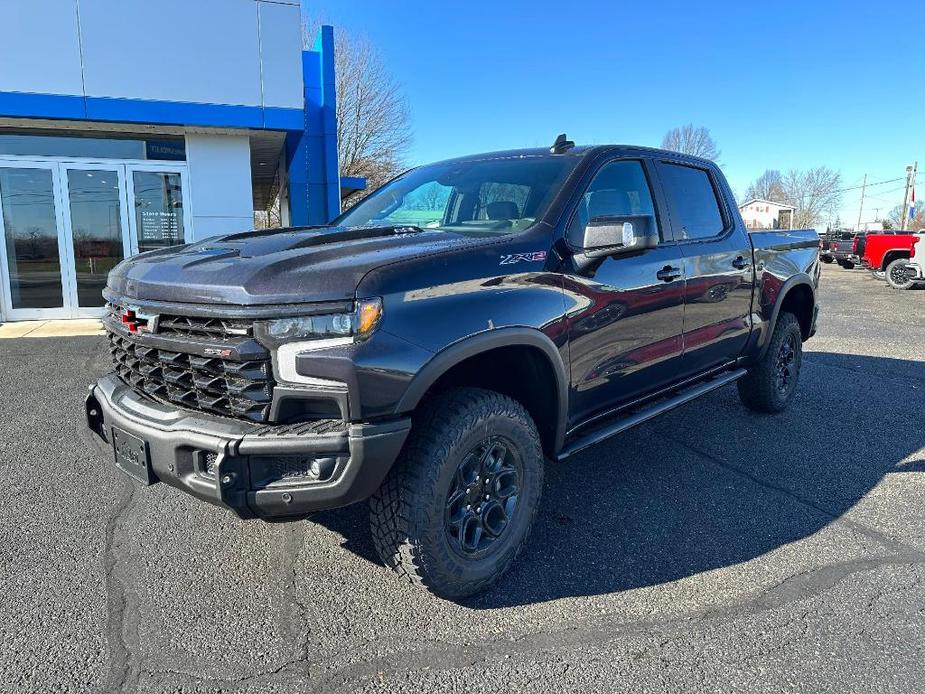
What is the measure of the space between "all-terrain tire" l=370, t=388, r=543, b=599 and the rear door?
170cm

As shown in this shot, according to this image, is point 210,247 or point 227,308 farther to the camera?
point 210,247

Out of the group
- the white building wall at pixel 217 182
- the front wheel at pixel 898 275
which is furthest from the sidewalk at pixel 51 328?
the front wheel at pixel 898 275

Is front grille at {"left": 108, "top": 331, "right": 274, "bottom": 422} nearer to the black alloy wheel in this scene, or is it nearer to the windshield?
the black alloy wheel

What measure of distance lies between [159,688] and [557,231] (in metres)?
2.37

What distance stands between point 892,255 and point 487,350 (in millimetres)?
18858

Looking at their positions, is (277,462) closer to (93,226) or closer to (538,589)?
(538,589)

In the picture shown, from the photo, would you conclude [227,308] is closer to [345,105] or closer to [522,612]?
[522,612]

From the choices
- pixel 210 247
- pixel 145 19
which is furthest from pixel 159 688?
Answer: pixel 145 19

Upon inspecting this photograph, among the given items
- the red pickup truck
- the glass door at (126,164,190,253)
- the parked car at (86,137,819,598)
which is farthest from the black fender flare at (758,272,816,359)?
the red pickup truck

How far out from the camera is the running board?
10.4 ft

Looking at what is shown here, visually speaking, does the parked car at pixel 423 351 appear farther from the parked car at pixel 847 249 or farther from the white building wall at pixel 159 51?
the parked car at pixel 847 249

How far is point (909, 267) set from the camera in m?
16.7

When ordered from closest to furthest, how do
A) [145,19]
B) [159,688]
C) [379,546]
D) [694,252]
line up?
[159,688] < [379,546] < [694,252] < [145,19]

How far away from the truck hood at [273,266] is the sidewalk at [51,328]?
713 cm
